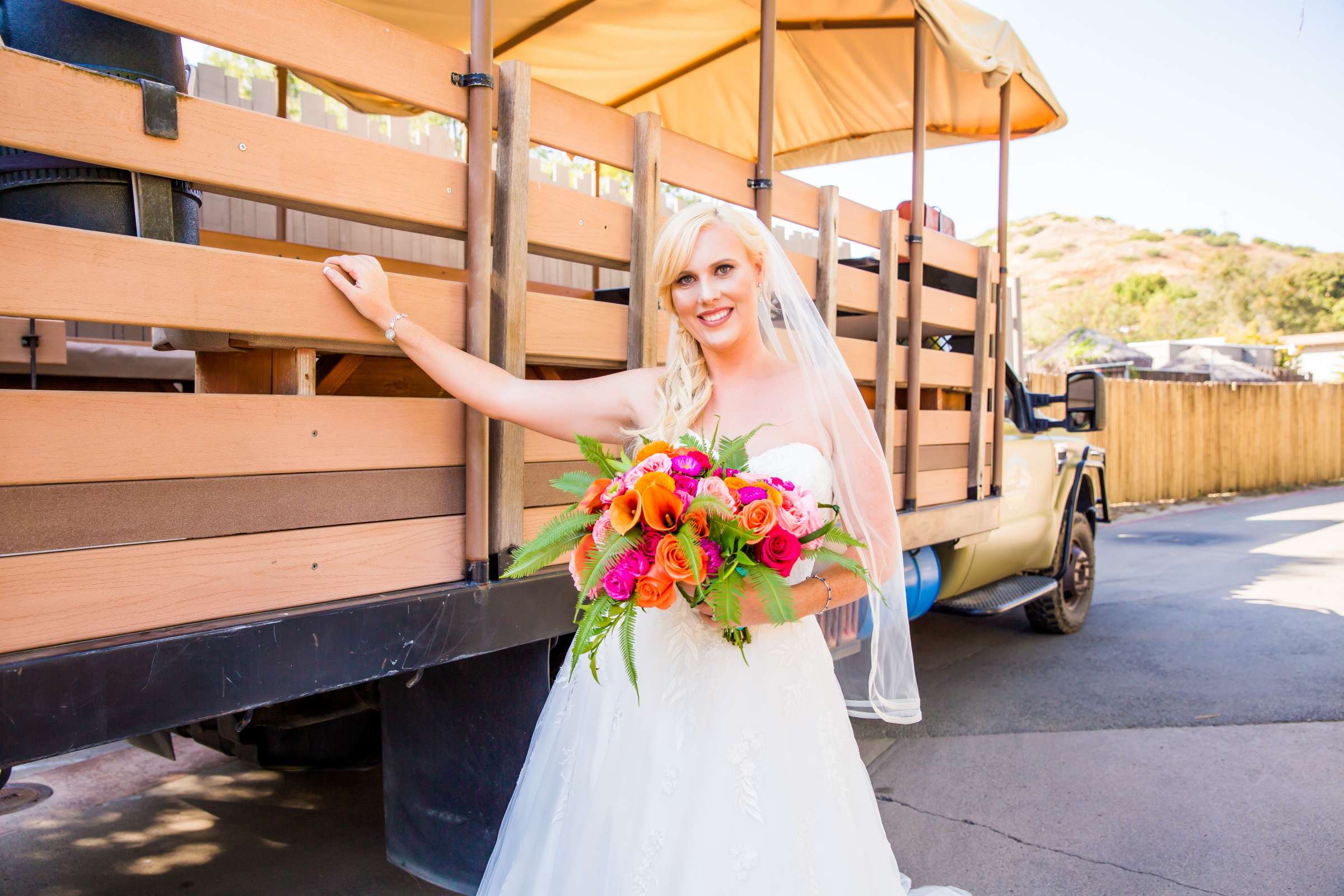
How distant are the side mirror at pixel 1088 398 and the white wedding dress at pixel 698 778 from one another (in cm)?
425

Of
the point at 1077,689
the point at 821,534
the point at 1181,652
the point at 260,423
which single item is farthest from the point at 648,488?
the point at 1181,652

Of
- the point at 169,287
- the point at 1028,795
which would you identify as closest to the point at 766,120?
the point at 169,287

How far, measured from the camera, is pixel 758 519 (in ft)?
5.71

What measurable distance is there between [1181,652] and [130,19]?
270 inches

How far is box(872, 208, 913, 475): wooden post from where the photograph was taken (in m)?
3.66

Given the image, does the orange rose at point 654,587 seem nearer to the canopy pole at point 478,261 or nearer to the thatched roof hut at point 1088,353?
the canopy pole at point 478,261

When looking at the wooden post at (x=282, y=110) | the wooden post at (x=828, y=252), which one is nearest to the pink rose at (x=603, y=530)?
the wooden post at (x=828, y=252)

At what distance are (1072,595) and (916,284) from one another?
13.2ft

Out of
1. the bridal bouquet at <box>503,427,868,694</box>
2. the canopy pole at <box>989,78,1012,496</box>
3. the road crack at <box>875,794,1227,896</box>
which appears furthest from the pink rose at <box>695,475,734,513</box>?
the canopy pole at <box>989,78,1012,496</box>

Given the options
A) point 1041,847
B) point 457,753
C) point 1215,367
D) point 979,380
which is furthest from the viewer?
point 1215,367

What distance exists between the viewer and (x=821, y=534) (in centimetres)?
193

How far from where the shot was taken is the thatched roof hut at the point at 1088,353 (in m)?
26.4

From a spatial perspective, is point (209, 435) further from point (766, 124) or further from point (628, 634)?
Answer: point (766, 124)

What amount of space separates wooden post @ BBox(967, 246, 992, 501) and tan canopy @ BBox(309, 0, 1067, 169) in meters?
0.88
